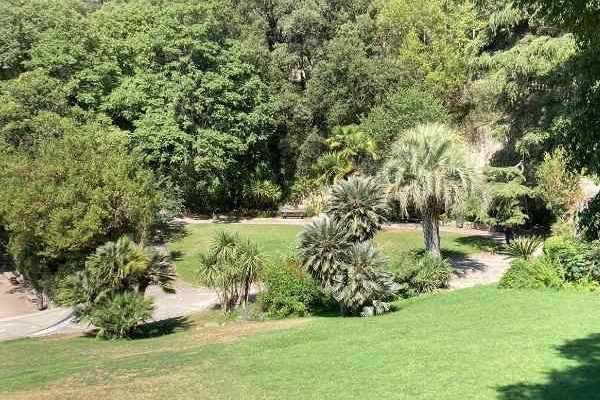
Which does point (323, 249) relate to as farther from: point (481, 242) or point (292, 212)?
point (292, 212)

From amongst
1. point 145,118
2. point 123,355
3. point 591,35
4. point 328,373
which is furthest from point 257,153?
point 591,35

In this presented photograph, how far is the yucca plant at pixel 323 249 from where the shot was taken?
18.6m

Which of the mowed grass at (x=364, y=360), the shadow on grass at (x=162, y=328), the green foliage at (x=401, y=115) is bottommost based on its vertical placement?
the shadow on grass at (x=162, y=328)

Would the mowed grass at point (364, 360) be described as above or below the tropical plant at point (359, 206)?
below

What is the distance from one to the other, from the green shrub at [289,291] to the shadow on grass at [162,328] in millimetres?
3032

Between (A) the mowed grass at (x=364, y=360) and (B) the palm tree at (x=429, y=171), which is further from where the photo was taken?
(B) the palm tree at (x=429, y=171)

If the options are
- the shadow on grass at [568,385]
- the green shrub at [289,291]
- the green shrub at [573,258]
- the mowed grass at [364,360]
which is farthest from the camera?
the green shrub at [289,291]

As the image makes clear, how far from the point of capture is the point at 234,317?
20.9 m

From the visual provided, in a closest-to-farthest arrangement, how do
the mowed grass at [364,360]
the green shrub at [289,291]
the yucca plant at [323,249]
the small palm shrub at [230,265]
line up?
the mowed grass at [364,360]
the yucca plant at [323,249]
the green shrub at [289,291]
the small palm shrub at [230,265]

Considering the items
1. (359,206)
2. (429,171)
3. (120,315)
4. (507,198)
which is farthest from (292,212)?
(120,315)

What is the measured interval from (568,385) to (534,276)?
10.0 meters

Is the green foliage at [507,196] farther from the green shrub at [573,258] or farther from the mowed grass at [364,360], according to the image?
the mowed grass at [364,360]

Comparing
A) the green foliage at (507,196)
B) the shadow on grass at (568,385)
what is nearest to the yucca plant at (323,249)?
the shadow on grass at (568,385)

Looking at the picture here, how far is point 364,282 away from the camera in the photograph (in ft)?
58.6
